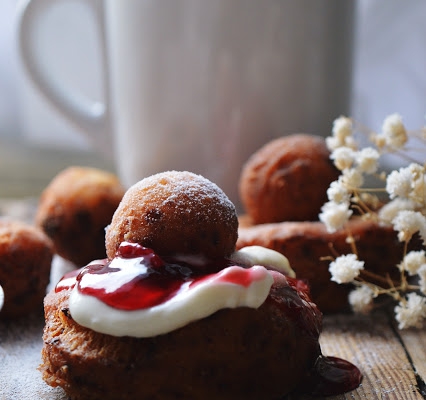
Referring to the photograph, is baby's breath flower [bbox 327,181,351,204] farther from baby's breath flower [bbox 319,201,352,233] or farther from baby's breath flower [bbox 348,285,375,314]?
baby's breath flower [bbox 348,285,375,314]

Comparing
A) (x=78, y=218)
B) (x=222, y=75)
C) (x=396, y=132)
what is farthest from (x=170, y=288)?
(x=222, y=75)

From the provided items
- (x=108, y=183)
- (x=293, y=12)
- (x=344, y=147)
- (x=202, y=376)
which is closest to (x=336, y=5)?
(x=293, y=12)

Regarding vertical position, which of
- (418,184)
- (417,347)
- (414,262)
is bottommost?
(417,347)

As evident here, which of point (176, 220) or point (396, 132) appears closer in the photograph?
point (176, 220)

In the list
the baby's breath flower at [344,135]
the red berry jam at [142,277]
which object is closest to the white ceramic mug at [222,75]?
the baby's breath flower at [344,135]

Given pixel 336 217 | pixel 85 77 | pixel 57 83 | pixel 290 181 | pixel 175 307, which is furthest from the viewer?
pixel 85 77

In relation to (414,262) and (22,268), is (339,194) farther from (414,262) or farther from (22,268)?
(22,268)
